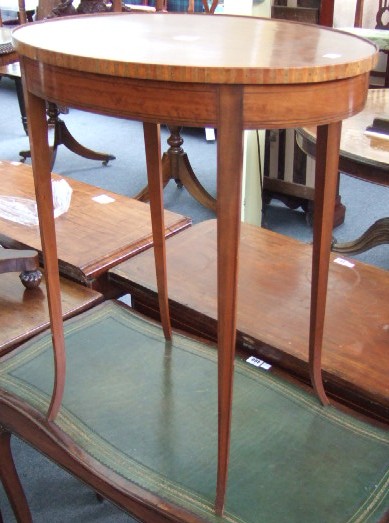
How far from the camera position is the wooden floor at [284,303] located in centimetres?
102

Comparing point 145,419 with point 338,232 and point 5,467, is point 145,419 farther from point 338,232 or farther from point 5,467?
point 338,232

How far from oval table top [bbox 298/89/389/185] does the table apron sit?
0.67 m

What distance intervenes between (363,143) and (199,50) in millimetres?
839

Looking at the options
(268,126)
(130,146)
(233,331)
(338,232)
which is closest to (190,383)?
(233,331)

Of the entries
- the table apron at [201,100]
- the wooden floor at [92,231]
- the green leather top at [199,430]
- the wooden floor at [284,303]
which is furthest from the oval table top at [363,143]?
the table apron at [201,100]

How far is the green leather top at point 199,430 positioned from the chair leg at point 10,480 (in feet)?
0.34

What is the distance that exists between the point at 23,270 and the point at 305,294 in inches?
23.6

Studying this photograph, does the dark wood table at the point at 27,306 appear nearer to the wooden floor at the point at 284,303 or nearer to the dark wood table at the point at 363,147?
the wooden floor at the point at 284,303

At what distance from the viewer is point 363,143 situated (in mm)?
1424

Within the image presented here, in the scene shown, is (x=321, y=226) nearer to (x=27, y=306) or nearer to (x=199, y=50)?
(x=199, y=50)

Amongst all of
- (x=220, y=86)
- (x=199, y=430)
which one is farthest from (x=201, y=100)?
(x=199, y=430)

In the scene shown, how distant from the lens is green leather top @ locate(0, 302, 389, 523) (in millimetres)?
747

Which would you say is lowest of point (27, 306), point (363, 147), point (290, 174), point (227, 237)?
point (290, 174)

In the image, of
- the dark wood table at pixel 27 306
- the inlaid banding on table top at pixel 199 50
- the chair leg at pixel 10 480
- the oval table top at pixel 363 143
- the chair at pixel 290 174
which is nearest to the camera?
the inlaid banding on table top at pixel 199 50
